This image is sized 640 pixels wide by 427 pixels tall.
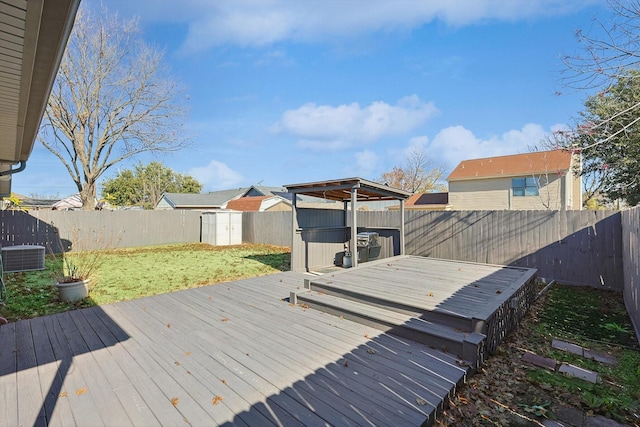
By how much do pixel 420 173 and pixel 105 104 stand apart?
26.0 metres

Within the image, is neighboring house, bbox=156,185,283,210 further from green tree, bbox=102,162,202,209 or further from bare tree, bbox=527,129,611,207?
bare tree, bbox=527,129,611,207

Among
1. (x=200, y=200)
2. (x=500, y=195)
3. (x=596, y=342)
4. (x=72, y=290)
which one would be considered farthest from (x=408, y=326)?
(x=200, y=200)

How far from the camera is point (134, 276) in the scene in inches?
283

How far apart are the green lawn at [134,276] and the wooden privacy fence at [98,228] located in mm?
1274

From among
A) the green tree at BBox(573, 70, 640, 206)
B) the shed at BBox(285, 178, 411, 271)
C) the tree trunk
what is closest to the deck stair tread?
the shed at BBox(285, 178, 411, 271)

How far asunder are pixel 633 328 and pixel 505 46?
27.9 ft

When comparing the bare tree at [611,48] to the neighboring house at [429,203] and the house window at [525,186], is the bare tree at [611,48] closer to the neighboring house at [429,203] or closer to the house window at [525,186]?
the house window at [525,186]

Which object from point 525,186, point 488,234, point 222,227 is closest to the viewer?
point 488,234

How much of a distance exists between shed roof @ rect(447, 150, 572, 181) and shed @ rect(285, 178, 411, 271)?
35.9 ft

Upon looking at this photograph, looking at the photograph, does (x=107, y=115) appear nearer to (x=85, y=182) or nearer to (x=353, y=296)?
(x=85, y=182)

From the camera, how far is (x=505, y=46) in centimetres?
902

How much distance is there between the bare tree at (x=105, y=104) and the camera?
13156mm

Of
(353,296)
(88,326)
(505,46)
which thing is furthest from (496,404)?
(505,46)

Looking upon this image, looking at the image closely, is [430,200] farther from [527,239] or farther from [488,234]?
[527,239]
